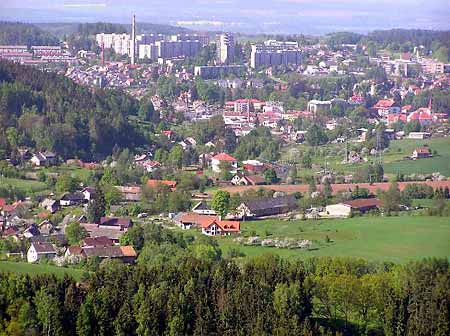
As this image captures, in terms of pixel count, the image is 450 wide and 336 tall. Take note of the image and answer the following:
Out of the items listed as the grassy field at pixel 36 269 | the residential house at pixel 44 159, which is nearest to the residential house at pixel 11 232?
the grassy field at pixel 36 269

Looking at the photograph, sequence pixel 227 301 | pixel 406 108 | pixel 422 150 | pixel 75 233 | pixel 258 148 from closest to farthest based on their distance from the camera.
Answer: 1. pixel 227 301
2. pixel 75 233
3. pixel 422 150
4. pixel 258 148
5. pixel 406 108

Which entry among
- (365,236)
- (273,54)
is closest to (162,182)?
(365,236)

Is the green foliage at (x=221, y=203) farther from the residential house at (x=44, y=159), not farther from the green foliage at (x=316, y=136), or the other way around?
the green foliage at (x=316, y=136)

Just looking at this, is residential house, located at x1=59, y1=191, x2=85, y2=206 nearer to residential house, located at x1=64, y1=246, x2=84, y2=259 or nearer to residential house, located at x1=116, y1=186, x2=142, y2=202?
residential house, located at x1=116, y1=186, x2=142, y2=202

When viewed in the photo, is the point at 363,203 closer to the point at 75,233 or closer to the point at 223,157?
the point at 75,233

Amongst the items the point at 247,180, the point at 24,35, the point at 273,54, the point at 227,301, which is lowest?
the point at 247,180

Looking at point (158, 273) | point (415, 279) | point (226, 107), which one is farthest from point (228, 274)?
point (226, 107)
